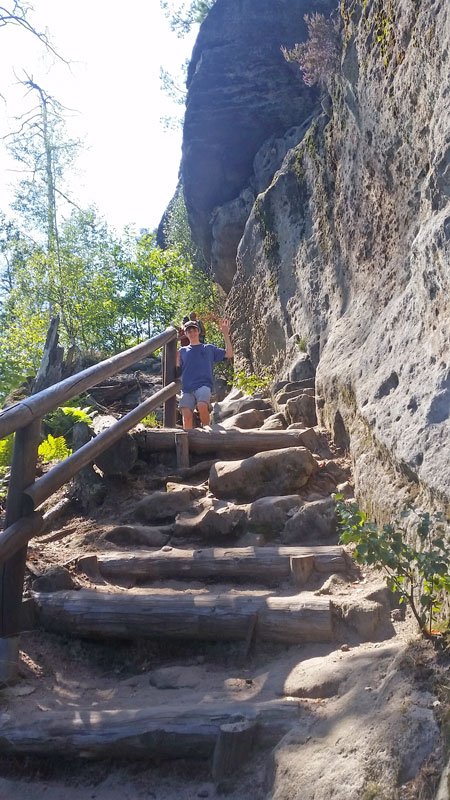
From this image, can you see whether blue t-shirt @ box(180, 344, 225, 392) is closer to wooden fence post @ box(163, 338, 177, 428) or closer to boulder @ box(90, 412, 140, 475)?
wooden fence post @ box(163, 338, 177, 428)

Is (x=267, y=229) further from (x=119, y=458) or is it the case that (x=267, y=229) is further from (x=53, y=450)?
(x=119, y=458)

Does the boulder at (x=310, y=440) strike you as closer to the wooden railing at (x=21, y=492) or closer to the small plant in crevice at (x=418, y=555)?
the wooden railing at (x=21, y=492)

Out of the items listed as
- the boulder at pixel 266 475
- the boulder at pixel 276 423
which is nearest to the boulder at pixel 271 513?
the boulder at pixel 266 475

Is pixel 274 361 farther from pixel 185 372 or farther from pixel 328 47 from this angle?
pixel 328 47

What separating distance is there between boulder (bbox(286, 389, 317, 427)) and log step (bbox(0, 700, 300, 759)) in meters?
3.87

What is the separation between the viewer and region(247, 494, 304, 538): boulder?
15.8 feet

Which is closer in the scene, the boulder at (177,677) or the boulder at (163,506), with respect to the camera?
the boulder at (177,677)

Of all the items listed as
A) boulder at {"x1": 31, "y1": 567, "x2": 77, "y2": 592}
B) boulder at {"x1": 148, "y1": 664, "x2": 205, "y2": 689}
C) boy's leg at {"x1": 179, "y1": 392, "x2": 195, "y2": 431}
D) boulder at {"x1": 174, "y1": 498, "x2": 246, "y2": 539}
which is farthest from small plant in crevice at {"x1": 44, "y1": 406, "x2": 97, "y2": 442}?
boulder at {"x1": 148, "y1": 664, "x2": 205, "y2": 689}

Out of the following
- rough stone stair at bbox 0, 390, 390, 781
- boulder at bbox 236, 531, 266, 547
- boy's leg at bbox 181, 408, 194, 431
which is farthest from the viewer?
boy's leg at bbox 181, 408, 194, 431

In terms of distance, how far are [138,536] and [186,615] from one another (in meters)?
1.34

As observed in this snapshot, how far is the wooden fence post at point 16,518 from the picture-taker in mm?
3793

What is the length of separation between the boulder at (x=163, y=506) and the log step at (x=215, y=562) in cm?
63

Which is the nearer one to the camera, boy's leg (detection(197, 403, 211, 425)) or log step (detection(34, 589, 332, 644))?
log step (detection(34, 589, 332, 644))

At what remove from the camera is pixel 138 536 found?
200 inches
